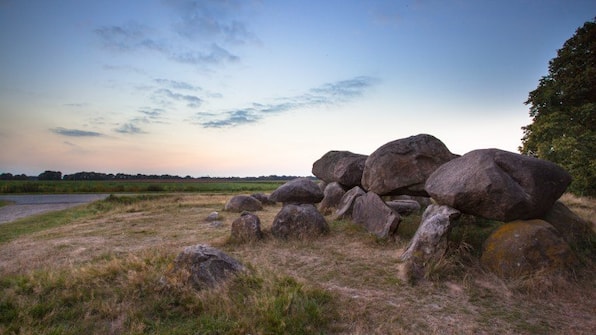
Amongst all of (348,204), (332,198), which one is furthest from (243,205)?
(348,204)

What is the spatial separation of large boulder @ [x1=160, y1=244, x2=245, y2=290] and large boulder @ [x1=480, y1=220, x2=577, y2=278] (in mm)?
5691

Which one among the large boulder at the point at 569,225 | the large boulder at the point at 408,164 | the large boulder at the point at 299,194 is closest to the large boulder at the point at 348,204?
the large boulder at the point at 299,194

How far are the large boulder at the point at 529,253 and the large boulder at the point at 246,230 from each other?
6.67m

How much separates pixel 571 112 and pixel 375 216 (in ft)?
56.5

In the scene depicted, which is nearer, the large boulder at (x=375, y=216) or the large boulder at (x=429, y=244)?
the large boulder at (x=429, y=244)

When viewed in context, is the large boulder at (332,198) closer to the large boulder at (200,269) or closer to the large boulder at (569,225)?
the large boulder at (569,225)

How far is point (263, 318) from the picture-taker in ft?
16.0

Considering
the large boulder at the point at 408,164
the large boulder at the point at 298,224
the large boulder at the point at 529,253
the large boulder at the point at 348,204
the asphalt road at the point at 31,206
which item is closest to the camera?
the large boulder at the point at 529,253

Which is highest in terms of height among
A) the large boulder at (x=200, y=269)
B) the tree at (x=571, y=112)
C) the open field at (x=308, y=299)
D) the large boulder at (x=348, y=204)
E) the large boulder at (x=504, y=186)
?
the tree at (x=571, y=112)

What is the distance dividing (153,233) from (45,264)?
16.2 ft

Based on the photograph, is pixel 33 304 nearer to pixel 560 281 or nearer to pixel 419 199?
pixel 560 281

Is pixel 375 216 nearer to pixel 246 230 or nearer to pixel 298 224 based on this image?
pixel 298 224

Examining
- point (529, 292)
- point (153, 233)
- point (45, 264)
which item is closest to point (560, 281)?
point (529, 292)

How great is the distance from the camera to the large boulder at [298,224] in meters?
11.1
